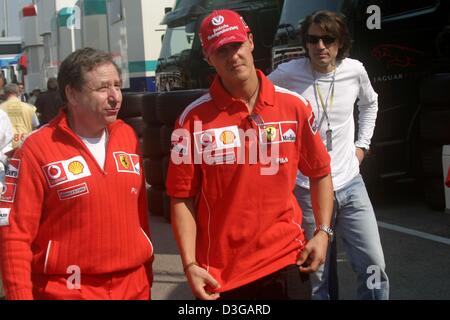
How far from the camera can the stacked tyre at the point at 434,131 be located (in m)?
6.82

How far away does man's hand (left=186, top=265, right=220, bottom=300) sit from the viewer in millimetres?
2467

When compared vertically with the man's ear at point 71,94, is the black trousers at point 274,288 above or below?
below

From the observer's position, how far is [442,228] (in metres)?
6.46

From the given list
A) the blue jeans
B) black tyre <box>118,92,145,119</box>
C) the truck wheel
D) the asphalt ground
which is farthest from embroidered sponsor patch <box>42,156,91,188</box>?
black tyre <box>118,92,145,119</box>

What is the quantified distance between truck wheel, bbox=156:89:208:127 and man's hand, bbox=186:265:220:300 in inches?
174

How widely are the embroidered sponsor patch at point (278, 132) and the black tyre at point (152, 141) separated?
499 centimetres

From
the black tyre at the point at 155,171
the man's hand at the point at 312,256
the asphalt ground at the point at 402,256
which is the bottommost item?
the asphalt ground at the point at 402,256

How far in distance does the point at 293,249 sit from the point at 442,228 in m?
4.22

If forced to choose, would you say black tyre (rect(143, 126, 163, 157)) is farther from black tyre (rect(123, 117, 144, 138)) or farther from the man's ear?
the man's ear

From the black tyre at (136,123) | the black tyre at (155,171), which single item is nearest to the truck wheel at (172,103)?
the black tyre at (155,171)

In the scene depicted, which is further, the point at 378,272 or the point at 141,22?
the point at 141,22

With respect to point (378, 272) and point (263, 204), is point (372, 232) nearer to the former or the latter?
point (378, 272)

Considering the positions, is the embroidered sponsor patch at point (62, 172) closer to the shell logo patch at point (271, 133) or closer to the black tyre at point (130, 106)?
the shell logo patch at point (271, 133)
